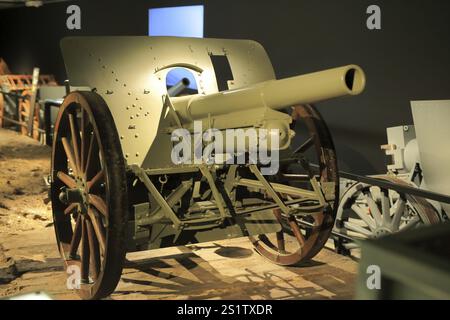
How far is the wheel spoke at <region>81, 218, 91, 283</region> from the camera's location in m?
3.02

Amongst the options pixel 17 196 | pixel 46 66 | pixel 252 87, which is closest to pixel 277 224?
pixel 252 87

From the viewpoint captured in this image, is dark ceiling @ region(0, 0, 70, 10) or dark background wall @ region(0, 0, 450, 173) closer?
dark background wall @ region(0, 0, 450, 173)

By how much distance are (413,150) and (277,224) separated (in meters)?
1.27

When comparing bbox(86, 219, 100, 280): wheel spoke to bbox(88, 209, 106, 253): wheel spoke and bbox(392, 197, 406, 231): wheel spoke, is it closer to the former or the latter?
bbox(88, 209, 106, 253): wheel spoke

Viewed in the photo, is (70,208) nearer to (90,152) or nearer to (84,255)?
(84,255)

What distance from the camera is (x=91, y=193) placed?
2.89 m

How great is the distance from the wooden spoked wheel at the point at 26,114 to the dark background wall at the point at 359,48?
3.72m

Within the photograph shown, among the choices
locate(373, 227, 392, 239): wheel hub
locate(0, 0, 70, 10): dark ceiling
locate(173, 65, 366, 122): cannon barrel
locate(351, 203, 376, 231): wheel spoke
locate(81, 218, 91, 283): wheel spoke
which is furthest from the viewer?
locate(0, 0, 70, 10): dark ceiling

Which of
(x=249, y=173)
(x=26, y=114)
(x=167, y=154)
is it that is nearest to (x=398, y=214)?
(x=249, y=173)

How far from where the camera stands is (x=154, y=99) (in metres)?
3.32

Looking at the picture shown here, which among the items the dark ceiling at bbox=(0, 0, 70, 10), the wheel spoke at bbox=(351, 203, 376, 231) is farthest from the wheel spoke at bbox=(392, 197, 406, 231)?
the dark ceiling at bbox=(0, 0, 70, 10)

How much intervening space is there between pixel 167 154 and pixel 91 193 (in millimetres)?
521

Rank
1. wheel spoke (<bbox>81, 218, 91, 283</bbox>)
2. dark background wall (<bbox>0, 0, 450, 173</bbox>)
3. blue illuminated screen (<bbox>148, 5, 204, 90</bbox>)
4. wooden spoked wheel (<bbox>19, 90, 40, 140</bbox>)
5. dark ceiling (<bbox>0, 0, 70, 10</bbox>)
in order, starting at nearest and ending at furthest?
wheel spoke (<bbox>81, 218, 91, 283</bbox>), dark background wall (<bbox>0, 0, 450, 173</bbox>), blue illuminated screen (<bbox>148, 5, 204, 90</bbox>), wooden spoked wheel (<bbox>19, 90, 40, 140</bbox>), dark ceiling (<bbox>0, 0, 70, 10</bbox>)
